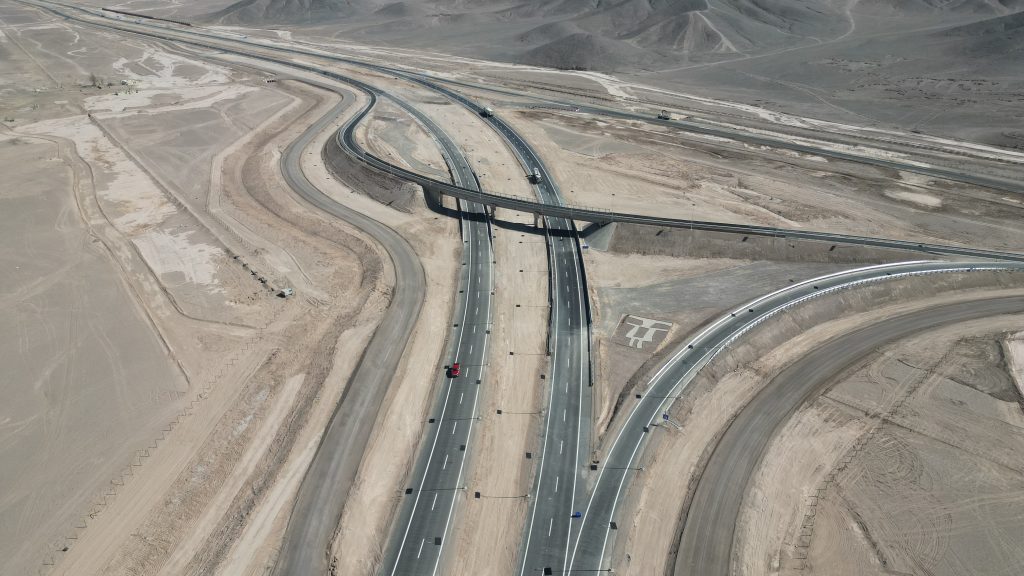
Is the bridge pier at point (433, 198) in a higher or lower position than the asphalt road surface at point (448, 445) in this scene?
higher

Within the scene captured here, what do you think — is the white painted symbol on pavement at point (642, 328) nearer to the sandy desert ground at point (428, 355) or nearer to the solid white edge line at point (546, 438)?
the sandy desert ground at point (428, 355)

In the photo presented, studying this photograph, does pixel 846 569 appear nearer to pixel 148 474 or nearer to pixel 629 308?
pixel 629 308

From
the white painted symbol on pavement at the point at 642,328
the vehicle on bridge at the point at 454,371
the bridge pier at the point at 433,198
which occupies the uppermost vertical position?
the bridge pier at the point at 433,198

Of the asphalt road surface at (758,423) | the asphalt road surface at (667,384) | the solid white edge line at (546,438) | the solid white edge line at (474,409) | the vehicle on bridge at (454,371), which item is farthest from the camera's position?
the vehicle on bridge at (454,371)

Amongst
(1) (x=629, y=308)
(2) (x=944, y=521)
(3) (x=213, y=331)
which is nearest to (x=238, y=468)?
(3) (x=213, y=331)

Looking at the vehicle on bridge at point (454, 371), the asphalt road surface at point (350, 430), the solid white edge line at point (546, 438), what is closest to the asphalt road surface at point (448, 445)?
the vehicle on bridge at point (454, 371)

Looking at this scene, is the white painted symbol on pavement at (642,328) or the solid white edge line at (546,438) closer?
the solid white edge line at (546,438)

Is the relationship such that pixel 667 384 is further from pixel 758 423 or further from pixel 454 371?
pixel 454 371
